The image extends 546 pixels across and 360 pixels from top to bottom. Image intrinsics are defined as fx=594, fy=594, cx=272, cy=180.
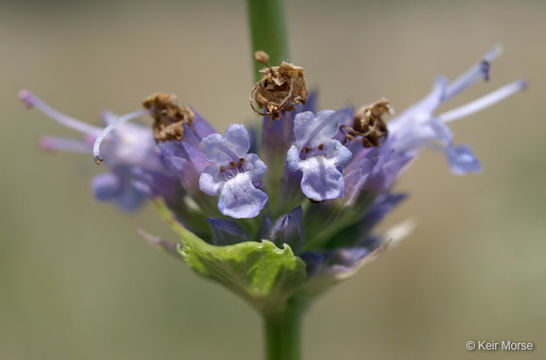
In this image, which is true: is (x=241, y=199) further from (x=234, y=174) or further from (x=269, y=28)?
(x=269, y=28)

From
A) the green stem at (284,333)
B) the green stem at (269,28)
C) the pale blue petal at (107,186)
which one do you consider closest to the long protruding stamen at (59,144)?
the pale blue petal at (107,186)

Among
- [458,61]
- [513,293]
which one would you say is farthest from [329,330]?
[458,61]

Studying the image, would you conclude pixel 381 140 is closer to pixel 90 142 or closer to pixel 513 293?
pixel 90 142

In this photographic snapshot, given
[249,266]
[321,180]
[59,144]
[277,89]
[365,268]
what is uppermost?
[277,89]

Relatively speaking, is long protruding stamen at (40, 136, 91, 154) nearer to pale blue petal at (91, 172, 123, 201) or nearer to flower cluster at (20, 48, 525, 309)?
pale blue petal at (91, 172, 123, 201)

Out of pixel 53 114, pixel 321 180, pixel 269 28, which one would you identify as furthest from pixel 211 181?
pixel 53 114

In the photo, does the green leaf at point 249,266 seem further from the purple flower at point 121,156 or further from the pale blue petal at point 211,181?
the purple flower at point 121,156

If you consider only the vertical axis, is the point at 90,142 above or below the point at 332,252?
above
